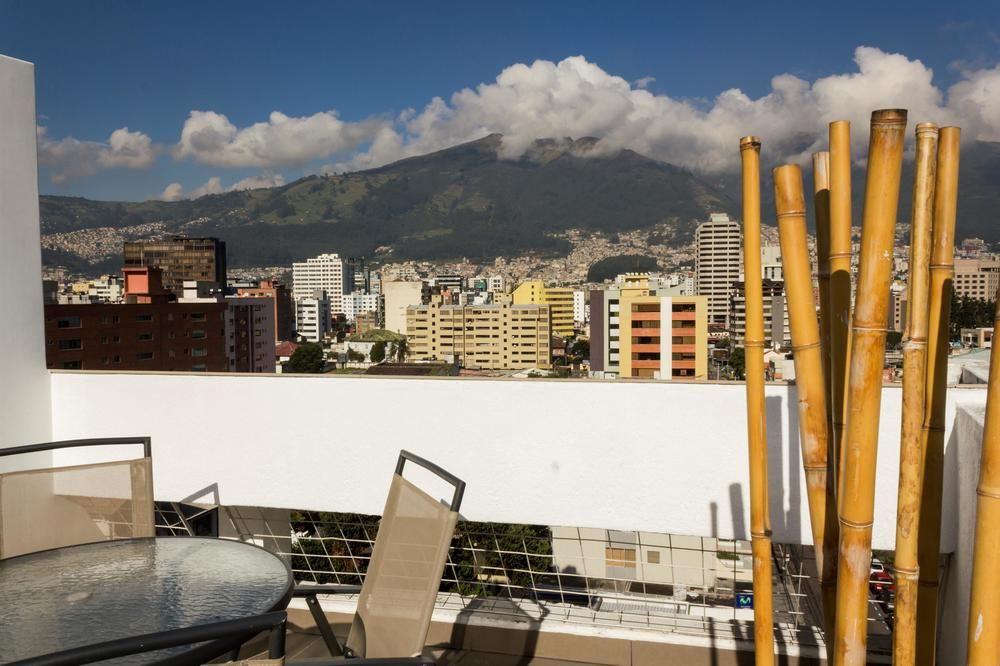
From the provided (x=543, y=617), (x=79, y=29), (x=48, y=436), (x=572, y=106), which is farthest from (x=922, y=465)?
(x=572, y=106)

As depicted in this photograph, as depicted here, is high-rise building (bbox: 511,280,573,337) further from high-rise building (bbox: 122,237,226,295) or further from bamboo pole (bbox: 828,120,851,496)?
bamboo pole (bbox: 828,120,851,496)

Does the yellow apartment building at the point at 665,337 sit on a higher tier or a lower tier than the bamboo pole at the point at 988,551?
lower

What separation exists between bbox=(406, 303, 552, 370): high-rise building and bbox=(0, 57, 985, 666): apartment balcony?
168 ft

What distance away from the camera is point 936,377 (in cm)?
122

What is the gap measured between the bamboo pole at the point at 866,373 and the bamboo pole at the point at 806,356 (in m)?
0.19

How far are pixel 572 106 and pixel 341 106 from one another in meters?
41.5

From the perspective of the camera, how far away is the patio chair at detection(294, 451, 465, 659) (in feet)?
4.35

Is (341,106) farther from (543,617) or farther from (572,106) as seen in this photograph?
(543,617)

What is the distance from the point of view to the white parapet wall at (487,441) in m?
2.32

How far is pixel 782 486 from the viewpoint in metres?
2.29

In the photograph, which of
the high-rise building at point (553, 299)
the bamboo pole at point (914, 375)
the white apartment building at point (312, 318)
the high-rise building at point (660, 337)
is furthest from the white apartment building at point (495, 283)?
the bamboo pole at point (914, 375)

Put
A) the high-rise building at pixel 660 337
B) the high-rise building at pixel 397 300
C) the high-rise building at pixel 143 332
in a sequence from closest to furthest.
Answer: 1. the high-rise building at pixel 143 332
2. the high-rise building at pixel 660 337
3. the high-rise building at pixel 397 300

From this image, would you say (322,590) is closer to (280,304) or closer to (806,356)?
(806,356)

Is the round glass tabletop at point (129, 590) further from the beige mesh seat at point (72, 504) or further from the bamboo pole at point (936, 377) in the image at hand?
the bamboo pole at point (936, 377)
